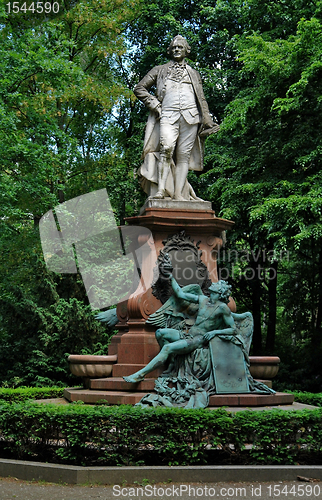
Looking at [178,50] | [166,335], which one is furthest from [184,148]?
[166,335]

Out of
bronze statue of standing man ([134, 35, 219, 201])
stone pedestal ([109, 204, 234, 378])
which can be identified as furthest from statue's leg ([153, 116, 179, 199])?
stone pedestal ([109, 204, 234, 378])

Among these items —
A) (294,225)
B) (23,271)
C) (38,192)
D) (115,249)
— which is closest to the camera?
(294,225)

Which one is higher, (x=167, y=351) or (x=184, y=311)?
(x=184, y=311)

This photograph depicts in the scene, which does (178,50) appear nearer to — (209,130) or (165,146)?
(209,130)

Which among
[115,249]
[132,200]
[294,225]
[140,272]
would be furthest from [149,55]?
[140,272]

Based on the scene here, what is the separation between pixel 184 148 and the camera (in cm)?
1061

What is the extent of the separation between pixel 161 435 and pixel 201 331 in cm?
233

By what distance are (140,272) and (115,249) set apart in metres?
11.6

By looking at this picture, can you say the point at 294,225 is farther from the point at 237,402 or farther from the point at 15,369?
the point at 15,369

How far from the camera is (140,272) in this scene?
978cm

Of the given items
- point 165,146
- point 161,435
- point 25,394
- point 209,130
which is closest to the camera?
point 161,435

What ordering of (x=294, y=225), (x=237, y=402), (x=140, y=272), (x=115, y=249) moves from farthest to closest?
(x=115, y=249), (x=294, y=225), (x=140, y=272), (x=237, y=402)

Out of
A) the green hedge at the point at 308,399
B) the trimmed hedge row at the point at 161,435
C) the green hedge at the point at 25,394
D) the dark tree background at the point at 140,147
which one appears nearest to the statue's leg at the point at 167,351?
the trimmed hedge row at the point at 161,435

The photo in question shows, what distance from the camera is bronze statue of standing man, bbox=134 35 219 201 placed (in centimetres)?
1045
